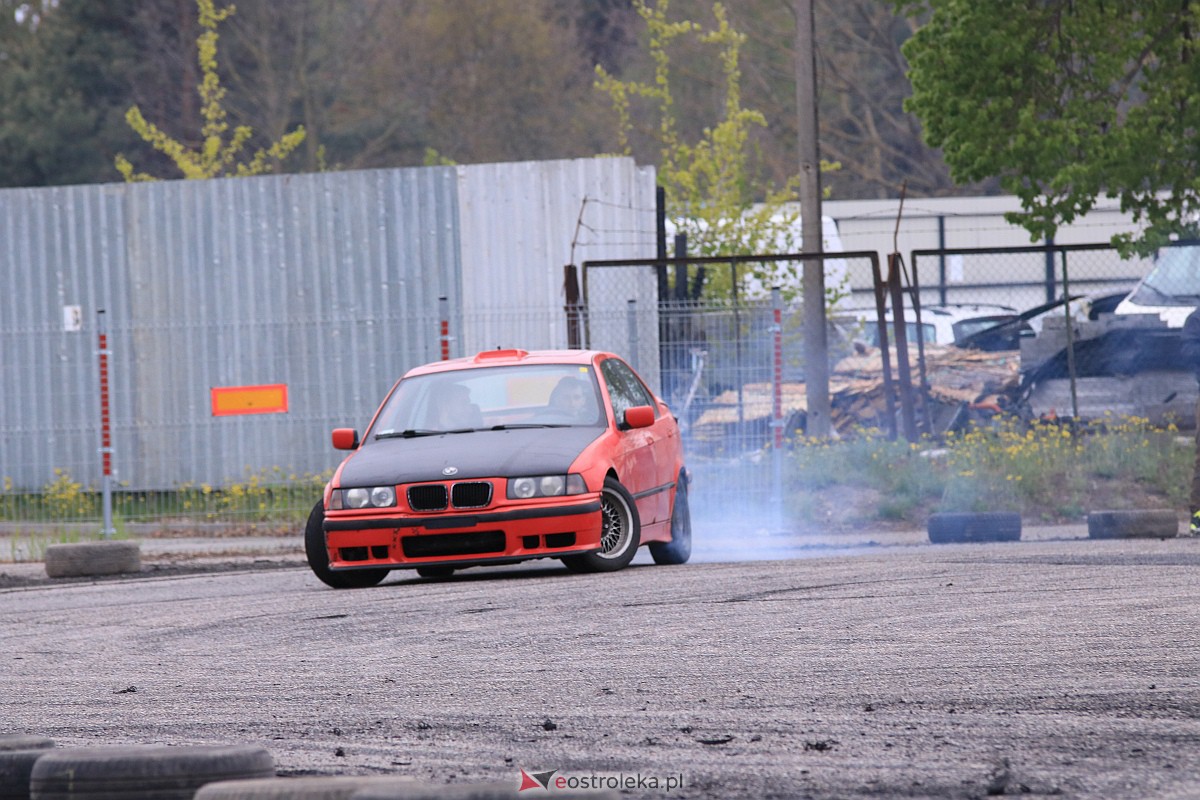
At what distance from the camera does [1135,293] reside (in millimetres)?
20391

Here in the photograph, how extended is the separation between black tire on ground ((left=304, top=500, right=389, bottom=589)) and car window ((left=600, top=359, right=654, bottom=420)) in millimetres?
1910

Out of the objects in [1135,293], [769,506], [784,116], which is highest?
[784,116]

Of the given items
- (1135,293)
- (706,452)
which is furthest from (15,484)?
(1135,293)

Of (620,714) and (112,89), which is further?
(112,89)

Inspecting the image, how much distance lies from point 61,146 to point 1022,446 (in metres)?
36.0

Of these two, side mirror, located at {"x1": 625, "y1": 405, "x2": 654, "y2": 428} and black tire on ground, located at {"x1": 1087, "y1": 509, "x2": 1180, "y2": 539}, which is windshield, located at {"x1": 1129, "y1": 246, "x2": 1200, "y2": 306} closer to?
black tire on ground, located at {"x1": 1087, "y1": 509, "x2": 1180, "y2": 539}

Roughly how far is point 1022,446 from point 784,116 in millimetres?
28763

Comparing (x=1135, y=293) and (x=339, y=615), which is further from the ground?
(x=1135, y=293)

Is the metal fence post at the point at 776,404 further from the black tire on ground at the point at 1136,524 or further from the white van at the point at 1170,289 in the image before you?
the white van at the point at 1170,289

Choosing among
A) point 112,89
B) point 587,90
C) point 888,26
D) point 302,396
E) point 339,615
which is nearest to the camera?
point 339,615

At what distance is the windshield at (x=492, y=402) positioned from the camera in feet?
38.4

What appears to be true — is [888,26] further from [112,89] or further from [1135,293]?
[1135,293]

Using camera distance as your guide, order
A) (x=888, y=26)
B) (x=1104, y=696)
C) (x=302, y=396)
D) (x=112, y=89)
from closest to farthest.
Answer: (x=1104, y=696)
(x=302, y=396)
(x=888, y=26)
(x=112, y=89)

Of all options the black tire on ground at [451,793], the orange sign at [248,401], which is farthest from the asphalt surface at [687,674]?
the orange sign at [248,401]
